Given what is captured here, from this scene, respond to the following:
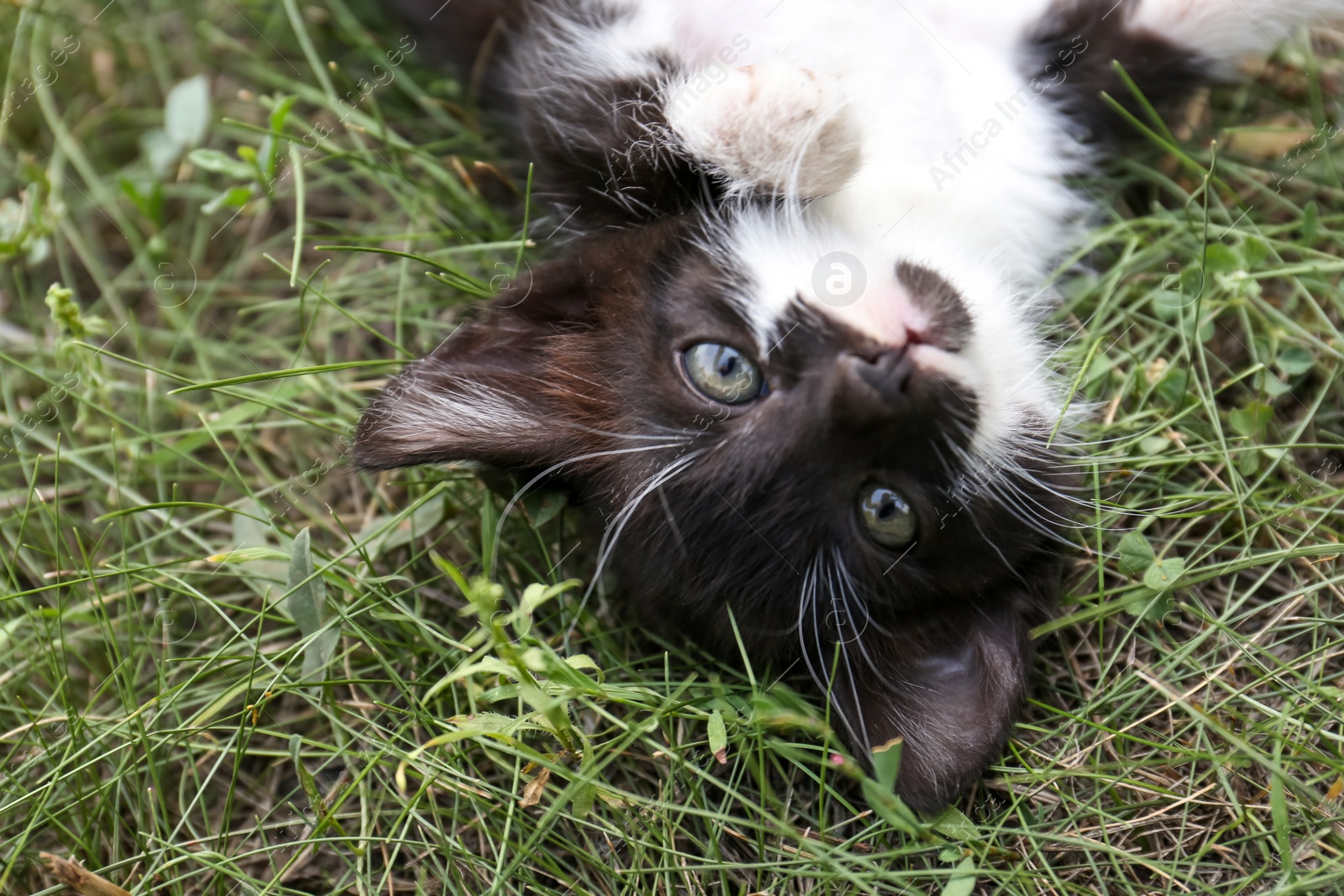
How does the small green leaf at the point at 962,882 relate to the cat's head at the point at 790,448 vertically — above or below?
below

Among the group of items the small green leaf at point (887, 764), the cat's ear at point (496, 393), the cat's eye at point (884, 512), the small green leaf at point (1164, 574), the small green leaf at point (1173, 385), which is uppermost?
the cat's ear at point (496, 393)

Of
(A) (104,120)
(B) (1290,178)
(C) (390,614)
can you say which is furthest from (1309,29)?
(A) (104,120)

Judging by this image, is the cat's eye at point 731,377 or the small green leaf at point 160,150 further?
the small green leaf at point 160,150

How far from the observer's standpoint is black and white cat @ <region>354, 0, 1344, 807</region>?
5.90ft

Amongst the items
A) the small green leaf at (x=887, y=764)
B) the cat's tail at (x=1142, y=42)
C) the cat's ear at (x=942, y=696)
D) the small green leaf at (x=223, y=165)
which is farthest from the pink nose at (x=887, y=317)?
the small green leaf at (x=223, y=165)

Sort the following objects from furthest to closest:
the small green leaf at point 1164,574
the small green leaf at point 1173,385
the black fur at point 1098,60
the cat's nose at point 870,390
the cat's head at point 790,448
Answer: the black fur at point 1098,60 < the small green leaf at point 1173,385 < the small green leaf at point 1164,574 < the cat's head at point 790,448 < the cat's nose at point 870,390

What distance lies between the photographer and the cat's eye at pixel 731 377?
1814 mm

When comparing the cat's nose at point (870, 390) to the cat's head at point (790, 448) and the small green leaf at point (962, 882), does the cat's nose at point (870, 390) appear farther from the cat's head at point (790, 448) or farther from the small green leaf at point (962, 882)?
the small green leaf at point (962, 882)

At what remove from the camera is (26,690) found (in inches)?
86.6

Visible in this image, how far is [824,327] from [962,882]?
1.02 meters

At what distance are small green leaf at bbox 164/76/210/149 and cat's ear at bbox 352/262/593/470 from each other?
1.24 meters

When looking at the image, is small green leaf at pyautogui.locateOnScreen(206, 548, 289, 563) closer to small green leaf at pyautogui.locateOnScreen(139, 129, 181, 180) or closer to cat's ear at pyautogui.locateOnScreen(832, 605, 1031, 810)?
cat's ear at pyautogui.locateOnScreen(832, 605, 1031, 810)

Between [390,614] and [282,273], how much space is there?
4.11 ft

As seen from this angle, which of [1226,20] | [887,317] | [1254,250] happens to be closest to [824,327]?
[887,317]
